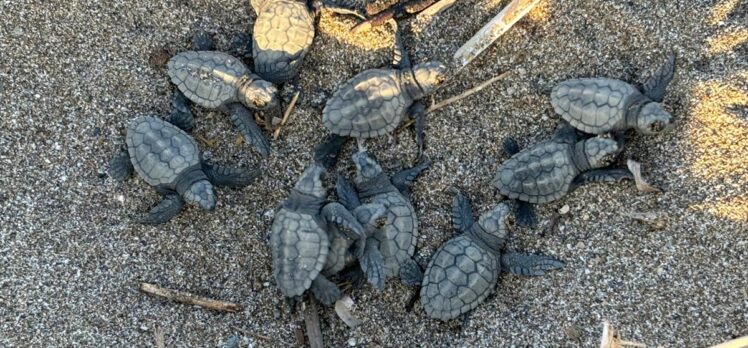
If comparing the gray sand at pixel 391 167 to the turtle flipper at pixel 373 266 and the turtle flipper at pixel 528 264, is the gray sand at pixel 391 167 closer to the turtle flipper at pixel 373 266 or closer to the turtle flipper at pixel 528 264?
the turtle flipper at pixel 528 264

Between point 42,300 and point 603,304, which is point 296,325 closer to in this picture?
point 42,300

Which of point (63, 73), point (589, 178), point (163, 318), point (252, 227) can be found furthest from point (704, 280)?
point (63, 73)

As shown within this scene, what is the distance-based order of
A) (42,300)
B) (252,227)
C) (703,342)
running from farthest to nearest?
(252,227) < (42,300) < (703,342)

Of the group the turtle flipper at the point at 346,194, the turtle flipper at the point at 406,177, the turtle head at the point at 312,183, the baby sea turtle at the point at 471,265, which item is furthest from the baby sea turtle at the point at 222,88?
the baby sea turtle at the point at 471,265

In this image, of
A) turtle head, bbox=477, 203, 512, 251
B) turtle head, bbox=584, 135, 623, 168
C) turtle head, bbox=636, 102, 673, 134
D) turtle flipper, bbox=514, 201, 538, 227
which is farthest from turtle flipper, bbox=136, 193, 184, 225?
turtle head, bbox=636, 102, 673, 134

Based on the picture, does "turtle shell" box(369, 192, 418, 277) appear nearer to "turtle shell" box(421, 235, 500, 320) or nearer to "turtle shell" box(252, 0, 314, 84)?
"turtle shell" box(421, 235, 500, 320)

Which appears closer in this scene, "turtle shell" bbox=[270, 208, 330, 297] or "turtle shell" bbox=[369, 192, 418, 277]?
"turtle shell" bbox=[270, 208, 330, 297]
